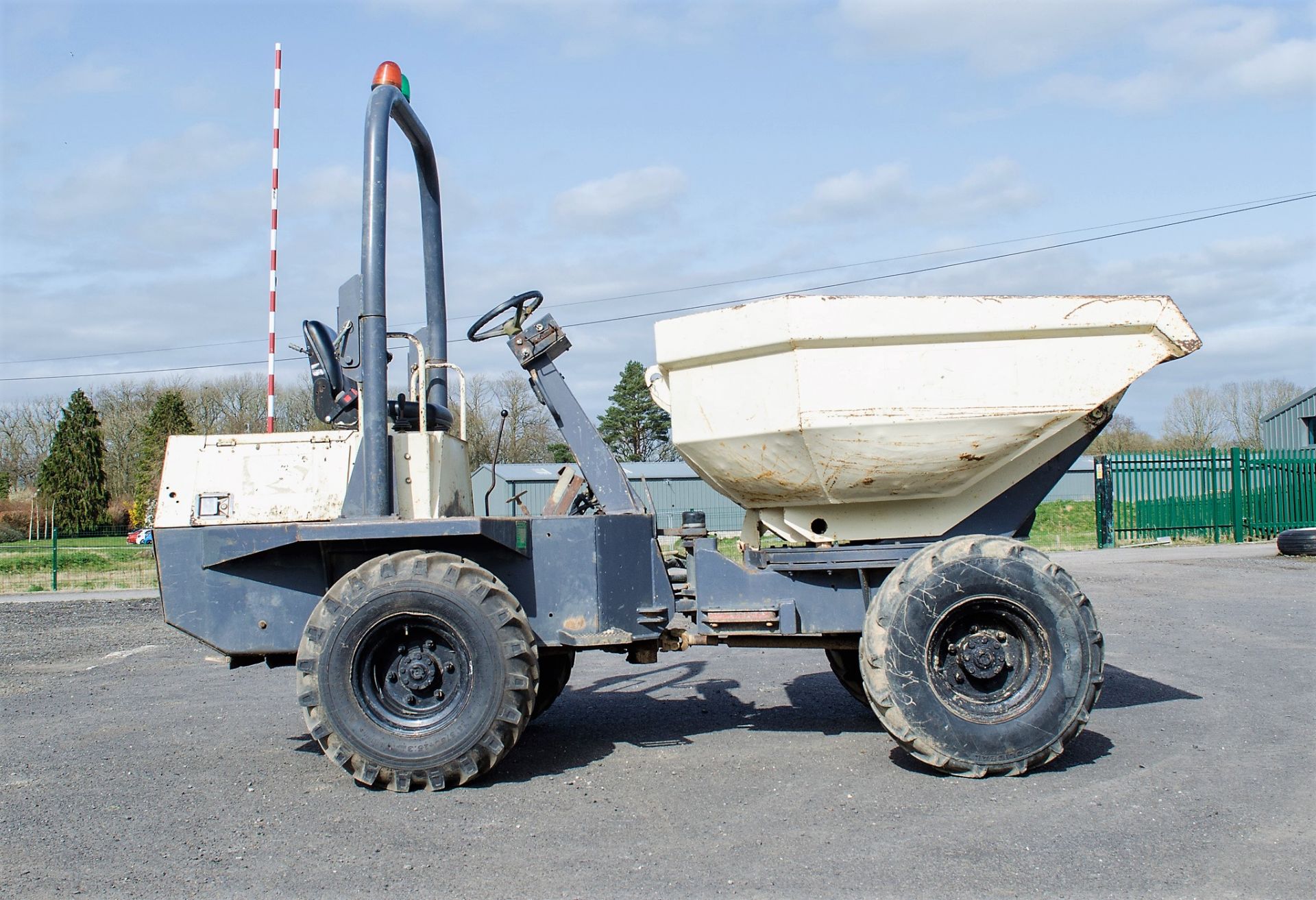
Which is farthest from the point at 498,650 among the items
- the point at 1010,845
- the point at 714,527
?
the point at 714,527

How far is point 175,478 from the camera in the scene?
532cm

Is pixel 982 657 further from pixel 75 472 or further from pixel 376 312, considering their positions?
pixel 75 472

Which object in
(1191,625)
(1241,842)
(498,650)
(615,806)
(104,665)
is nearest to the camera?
(1241,842)

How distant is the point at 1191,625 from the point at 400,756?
830 centimetres

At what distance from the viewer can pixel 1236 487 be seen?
20.5 metres

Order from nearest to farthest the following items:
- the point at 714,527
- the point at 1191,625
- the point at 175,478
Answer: the point at 175,478 < the point at 1191,625 < the point at 714,527

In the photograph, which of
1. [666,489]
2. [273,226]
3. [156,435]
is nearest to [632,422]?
[666,489]

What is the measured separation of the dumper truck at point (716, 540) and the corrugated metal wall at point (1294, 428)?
30245 mm

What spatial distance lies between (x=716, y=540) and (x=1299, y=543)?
49.2 feet

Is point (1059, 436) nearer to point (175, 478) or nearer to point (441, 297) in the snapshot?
point (441, 297)

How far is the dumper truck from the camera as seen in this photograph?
195 inches

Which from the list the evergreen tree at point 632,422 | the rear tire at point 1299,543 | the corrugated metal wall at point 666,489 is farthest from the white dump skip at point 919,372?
the evergreen tree at point 632,422

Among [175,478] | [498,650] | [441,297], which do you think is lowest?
[498,650]

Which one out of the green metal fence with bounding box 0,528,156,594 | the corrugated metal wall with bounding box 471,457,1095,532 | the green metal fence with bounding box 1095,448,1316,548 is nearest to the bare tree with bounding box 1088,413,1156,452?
the corrugated metal wall with bounding box 471,457,1095,532
